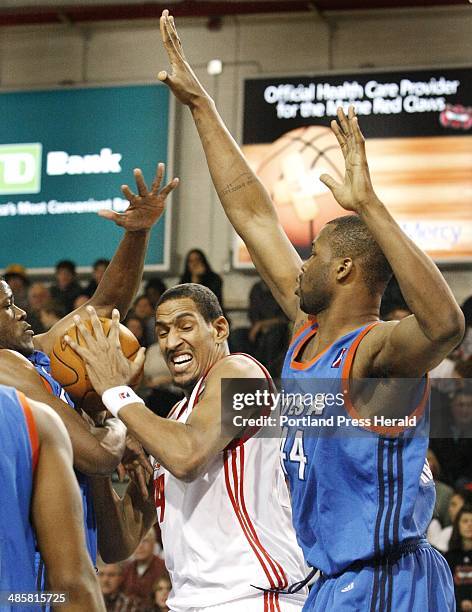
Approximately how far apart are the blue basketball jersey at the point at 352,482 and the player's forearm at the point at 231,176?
933 mm

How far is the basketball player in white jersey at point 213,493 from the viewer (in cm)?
334

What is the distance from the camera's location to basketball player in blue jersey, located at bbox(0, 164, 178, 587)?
11.1 ft

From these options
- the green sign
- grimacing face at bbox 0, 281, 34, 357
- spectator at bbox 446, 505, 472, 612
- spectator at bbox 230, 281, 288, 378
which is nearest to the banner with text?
spectator at bbox 230, 281, 288, 378

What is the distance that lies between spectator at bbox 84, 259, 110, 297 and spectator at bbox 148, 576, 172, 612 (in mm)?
3751

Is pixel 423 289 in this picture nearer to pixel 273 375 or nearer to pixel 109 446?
pixel 109 446

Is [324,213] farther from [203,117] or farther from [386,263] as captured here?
[386,263]

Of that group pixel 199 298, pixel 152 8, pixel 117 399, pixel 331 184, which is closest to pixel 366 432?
pixel 331 184

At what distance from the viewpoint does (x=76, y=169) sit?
1151 cm

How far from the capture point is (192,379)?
12.5 feet

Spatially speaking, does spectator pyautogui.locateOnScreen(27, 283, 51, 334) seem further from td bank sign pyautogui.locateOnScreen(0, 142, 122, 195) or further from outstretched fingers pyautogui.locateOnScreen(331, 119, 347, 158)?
outstretched fingers pyautogui.locateOnScreen(331, 119, 347, 158)

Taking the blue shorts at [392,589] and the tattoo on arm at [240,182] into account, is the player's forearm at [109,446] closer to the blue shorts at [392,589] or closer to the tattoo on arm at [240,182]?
the blue shorts at [392,589]

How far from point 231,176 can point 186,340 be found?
66 centimetres

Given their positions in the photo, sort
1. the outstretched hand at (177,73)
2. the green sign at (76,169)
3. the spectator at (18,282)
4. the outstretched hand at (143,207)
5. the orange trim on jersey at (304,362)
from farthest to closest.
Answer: the green sign at (76,169), the spectator at (18,282), the outstretched hand at (143,207), the outstretched hand at (177,73), the orange trim on jersey at (304,362)

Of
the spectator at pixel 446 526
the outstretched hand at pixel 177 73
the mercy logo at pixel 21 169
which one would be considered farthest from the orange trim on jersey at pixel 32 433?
the mercy logo at pixel 21 169
